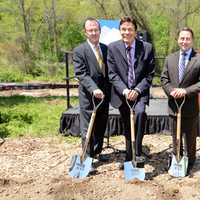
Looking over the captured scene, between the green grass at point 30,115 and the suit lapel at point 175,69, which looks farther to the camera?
the green grass at point 30,115

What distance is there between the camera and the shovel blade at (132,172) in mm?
4223

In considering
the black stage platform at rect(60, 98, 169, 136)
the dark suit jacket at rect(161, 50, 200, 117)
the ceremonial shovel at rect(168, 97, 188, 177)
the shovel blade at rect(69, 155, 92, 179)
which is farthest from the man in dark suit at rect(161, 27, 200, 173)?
the black stage platform at rect(60, 98, 169, 136)

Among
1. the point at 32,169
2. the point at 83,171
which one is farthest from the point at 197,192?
the point at 32,169

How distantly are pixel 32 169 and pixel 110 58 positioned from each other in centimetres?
157

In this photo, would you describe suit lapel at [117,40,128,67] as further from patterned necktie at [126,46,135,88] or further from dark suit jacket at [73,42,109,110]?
dark suit jacket at [73,42,109,110]

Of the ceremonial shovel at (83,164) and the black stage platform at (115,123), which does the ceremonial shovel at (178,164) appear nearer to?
the ceremonial shovel at (83,164)

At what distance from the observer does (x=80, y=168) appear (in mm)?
4402

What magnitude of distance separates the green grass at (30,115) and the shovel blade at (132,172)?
2447 millimetres

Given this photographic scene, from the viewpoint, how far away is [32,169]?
4.82 metres

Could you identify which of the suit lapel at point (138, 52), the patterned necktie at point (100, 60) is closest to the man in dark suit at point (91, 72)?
the patterned necktie at point (100, 60)

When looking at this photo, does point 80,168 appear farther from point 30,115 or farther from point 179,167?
point 30,115

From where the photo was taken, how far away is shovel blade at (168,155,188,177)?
14.3 feet

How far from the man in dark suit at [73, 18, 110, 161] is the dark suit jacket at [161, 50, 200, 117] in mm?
661

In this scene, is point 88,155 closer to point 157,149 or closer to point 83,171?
point 83,171
